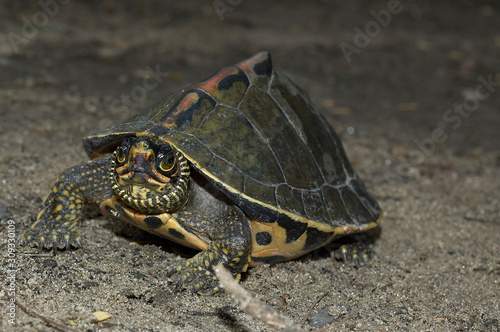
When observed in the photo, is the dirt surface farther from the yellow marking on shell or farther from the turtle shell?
the turtle shell

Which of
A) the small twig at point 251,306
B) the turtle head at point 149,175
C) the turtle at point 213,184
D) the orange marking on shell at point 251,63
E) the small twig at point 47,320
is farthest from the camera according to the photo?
the orange marking on shell at point 251,63

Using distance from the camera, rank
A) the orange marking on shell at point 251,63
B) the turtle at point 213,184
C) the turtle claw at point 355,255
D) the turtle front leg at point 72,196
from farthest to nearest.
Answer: the turtle claw at point 355,255 → the orange marking on shell at point 251,63 → the turtle front leg at point 72,196 → the turtle at point 213,184

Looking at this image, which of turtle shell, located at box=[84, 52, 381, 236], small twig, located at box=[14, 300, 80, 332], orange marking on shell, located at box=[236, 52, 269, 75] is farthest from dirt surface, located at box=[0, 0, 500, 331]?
orange marking on shell, located at box=[236, 52, 269, 75]

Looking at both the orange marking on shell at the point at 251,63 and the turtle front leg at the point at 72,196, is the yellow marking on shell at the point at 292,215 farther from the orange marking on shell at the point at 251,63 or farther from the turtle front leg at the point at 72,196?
the orange marking on shell at the point at 251,63

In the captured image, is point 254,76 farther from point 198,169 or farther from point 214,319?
point 214,319

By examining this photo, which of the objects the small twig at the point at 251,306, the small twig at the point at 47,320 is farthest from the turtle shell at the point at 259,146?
the small twig at the point at 47,320

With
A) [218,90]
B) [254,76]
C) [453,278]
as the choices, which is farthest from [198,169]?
[453,278]
